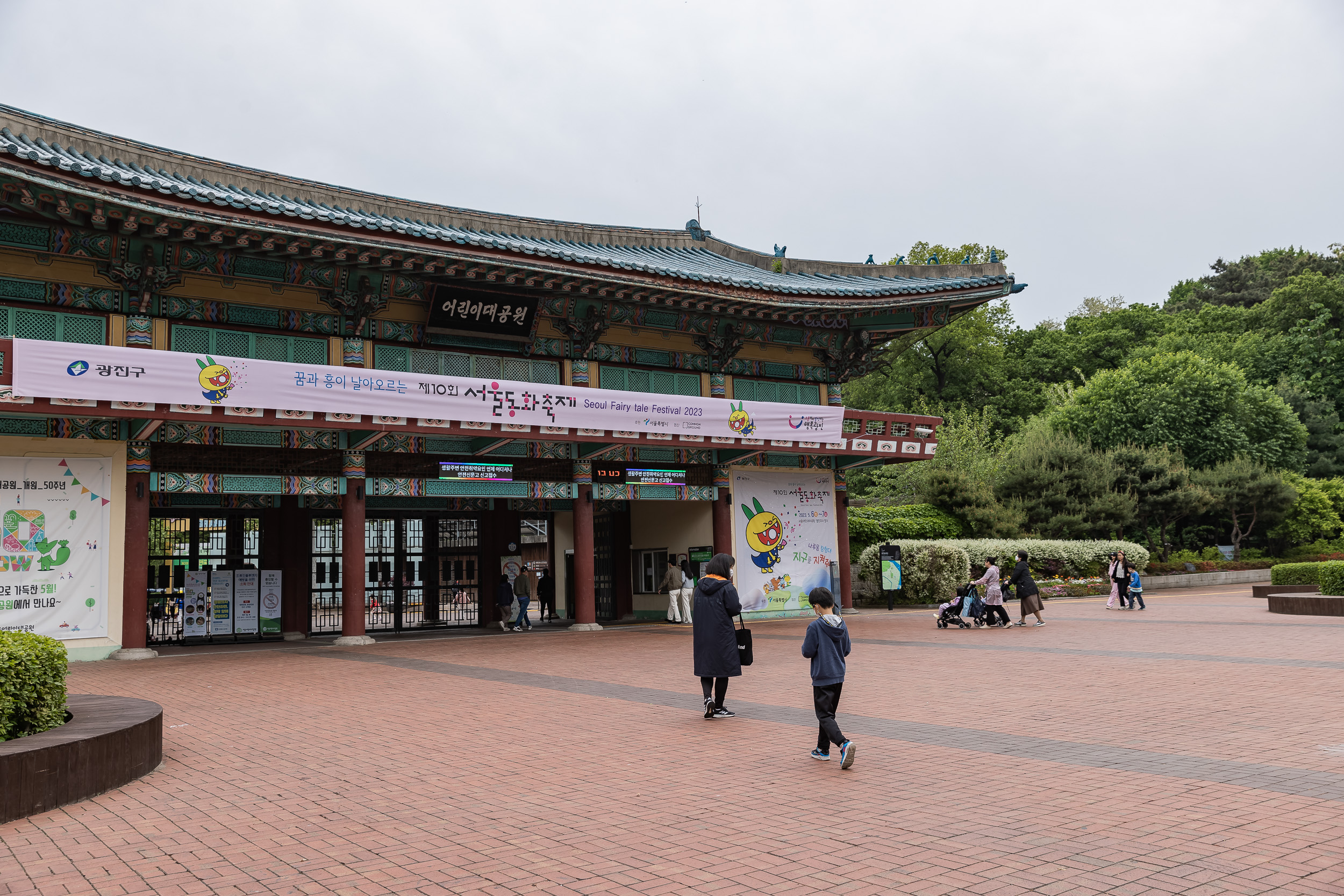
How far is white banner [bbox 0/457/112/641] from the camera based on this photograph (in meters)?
15.9

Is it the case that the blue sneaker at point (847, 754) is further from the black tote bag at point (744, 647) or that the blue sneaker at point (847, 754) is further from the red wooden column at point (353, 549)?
the red wooden column at point (353, 549)

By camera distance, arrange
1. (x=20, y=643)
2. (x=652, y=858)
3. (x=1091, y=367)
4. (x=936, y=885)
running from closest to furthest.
Answer: (x=936, y=885) → (x=652, y=858) → (x=20, y=643) → (x=1091, y=367)

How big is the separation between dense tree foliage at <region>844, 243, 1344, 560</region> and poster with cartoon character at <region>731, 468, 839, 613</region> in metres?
12.0

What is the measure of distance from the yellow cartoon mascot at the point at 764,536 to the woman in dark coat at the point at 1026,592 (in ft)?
18.8

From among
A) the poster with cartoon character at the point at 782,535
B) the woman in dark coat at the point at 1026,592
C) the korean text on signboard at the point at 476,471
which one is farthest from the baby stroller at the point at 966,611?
the korean text on signboard at the point at 476,471

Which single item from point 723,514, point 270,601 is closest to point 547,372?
point 723,514

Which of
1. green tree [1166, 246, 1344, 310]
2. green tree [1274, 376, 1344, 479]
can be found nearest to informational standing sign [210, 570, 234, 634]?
green tree [1274, 376, 1344, 479]

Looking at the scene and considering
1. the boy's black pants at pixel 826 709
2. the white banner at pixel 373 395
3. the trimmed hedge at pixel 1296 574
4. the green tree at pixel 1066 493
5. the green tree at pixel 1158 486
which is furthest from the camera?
the green tree at pixel 1158 486

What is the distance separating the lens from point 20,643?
24.1ft

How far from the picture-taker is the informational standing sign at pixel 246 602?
833 inches

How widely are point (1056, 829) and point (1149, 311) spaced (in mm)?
65339

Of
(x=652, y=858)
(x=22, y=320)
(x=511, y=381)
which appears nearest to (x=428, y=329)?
(x=511, y=381)

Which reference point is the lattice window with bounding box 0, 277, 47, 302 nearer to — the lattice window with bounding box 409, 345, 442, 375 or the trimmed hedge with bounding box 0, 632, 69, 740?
the lattice window with bounding box 409, 345, 442, 375

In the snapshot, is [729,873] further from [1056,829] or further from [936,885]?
[1056,829]
